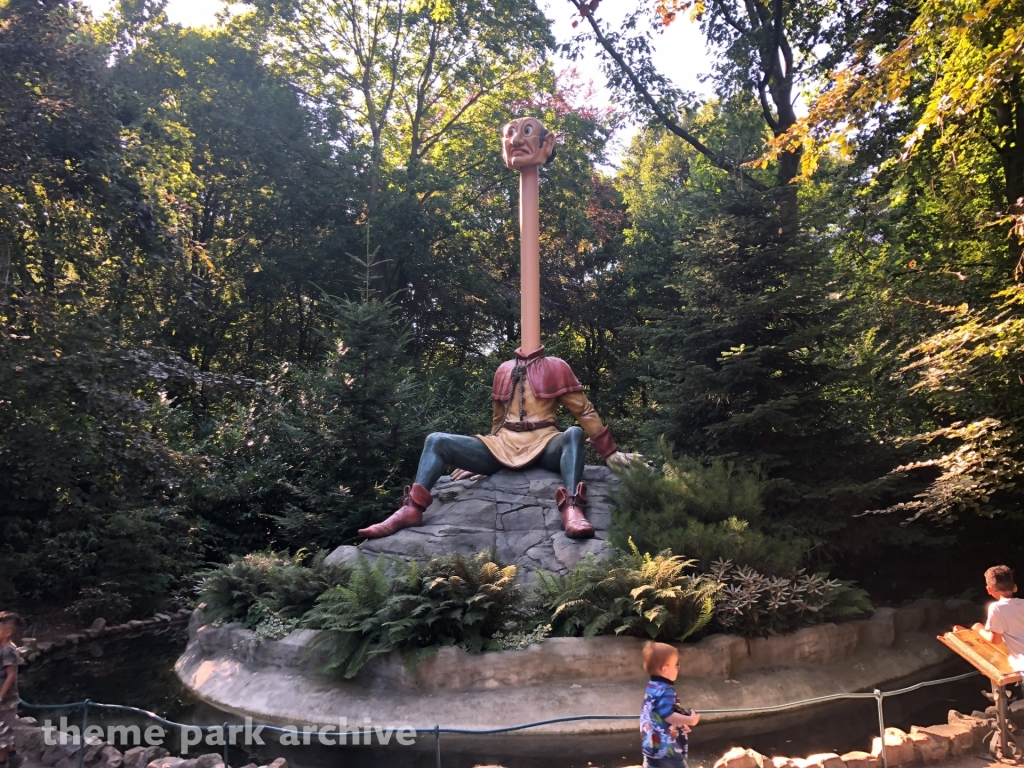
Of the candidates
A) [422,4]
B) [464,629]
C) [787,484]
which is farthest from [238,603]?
[422,4]

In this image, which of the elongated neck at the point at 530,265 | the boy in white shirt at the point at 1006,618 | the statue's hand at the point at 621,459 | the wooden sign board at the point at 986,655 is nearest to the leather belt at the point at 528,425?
the statue's hand at the point at 621,459

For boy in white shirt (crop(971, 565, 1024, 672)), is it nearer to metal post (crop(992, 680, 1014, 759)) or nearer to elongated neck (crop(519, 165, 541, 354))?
metal post (crop(992, 680, 1014, 759))

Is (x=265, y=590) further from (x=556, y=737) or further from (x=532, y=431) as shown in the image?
(x=532, y=431)

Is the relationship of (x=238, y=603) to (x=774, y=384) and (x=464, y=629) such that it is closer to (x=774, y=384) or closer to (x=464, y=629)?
(x=464, y=629)

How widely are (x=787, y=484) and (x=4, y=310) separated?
29.2ft

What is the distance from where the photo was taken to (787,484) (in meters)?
8.77

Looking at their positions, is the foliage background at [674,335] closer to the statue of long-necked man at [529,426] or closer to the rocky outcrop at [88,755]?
the statue of long-necked man at [529,426]

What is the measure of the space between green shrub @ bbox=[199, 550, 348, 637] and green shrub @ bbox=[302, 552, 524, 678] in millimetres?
495

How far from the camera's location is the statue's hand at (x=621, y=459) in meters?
8.80

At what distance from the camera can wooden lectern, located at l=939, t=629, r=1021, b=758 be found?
4.53 metres

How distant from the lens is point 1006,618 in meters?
4.62

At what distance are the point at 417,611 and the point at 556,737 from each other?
140 centimetres

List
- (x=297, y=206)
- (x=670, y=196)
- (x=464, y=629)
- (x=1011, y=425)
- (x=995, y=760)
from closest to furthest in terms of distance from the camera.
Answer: (x=995, y=760) < (x=464, y=629) < (x=1011, y=425) < (x=297, y=206) < (x=670, y=196)

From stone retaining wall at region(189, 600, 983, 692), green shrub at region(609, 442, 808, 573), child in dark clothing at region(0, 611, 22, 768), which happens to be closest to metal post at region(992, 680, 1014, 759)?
stone retaining wall at region(189, 600, 983, 692)
